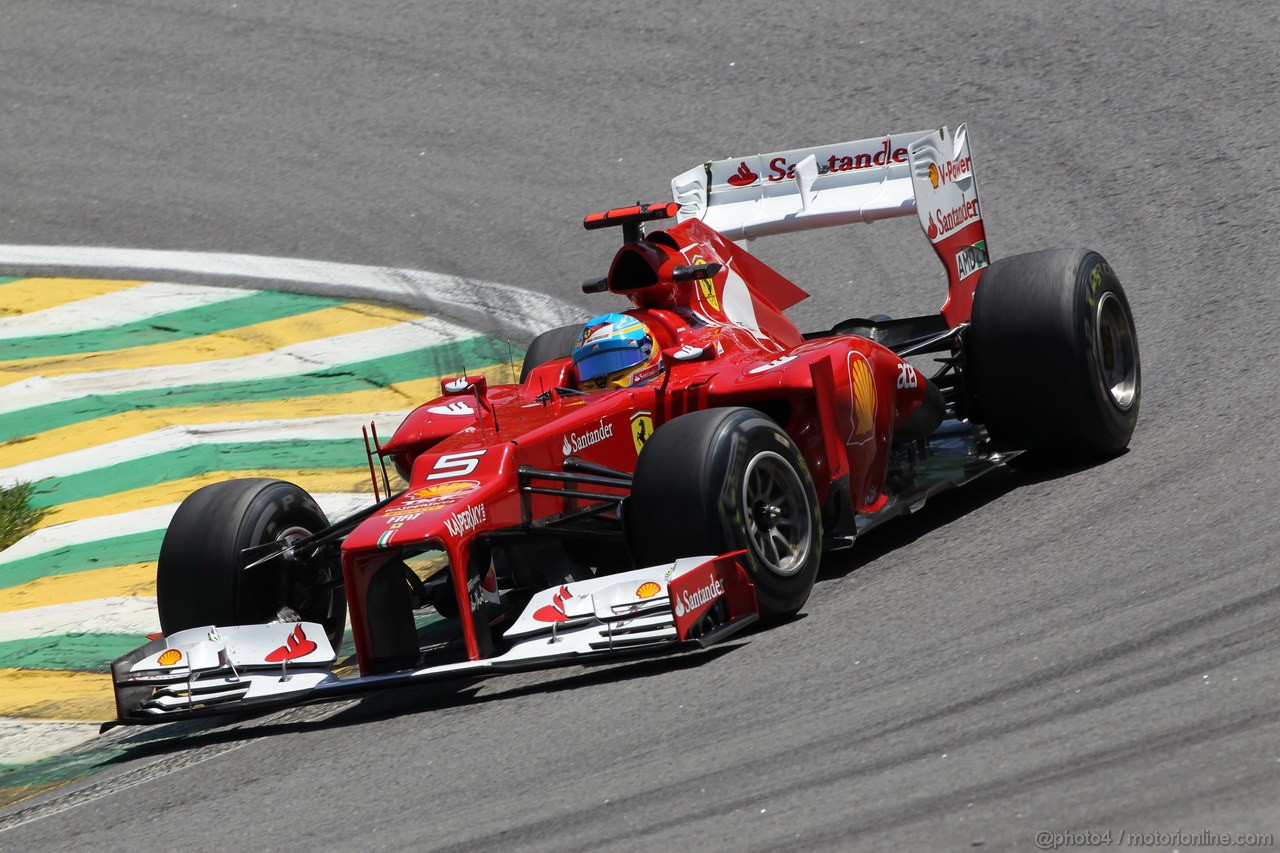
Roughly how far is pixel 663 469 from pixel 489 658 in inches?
35.1

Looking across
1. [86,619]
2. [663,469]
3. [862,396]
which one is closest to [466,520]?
[663,469]

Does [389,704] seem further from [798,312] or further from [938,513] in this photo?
[798,312]

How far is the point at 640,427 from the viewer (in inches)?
269

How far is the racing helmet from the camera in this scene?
7023 mm

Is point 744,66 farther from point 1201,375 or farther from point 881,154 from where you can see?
point 1201,375

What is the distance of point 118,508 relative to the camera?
8562mm

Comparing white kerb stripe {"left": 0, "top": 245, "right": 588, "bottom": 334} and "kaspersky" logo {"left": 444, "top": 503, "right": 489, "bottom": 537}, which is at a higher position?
white kerb stripe {"left": 0, "top": 245, "right": 588, "bottom": 334}

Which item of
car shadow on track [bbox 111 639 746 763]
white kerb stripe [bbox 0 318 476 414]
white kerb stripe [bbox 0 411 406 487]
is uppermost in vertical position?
white kerb stripe [bbox 0 318 476 414]

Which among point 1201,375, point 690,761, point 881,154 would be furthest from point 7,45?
point 690,761

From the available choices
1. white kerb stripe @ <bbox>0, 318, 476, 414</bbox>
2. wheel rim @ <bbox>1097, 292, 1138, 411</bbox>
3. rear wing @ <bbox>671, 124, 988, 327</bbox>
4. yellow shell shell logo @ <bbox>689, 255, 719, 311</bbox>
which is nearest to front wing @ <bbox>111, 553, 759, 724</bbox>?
yellow shell shell logo @ <bbox>689, 255, 719, 311</bbox>

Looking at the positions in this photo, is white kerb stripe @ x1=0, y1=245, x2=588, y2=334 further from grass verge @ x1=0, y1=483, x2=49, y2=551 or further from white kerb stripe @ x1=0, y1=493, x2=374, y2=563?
grass verge @ x1=0, y1=483, x2=49, y2=551

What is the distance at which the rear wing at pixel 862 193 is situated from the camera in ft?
26.6

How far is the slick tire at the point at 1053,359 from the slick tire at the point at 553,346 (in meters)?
2.03

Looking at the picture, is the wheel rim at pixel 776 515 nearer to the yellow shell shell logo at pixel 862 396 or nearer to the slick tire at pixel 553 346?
the yellow shell shell logo at pixel 862 396
